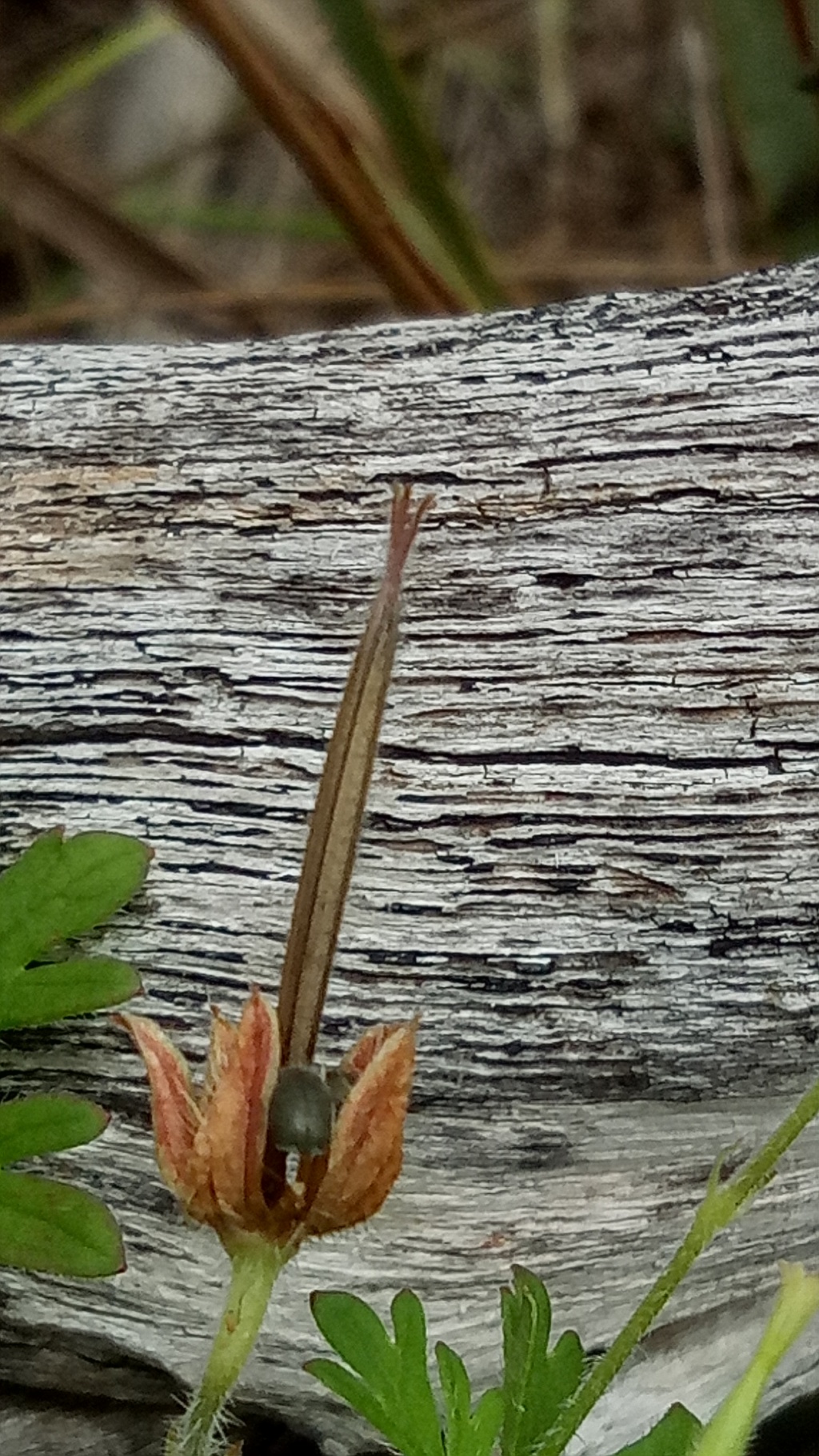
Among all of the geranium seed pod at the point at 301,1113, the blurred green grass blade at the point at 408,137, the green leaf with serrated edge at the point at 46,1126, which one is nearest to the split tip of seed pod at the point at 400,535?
the geranium seed pod at the point at 301,1113

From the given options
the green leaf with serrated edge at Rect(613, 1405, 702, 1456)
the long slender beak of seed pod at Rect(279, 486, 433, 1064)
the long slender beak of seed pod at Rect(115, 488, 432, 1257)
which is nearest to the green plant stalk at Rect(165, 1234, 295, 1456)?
the long slender beak of seed pod at Rect(115, 488, 432, 1257)

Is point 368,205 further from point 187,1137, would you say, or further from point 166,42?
point 166,42

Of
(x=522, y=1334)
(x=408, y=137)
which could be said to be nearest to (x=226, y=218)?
(x=408, y=137)

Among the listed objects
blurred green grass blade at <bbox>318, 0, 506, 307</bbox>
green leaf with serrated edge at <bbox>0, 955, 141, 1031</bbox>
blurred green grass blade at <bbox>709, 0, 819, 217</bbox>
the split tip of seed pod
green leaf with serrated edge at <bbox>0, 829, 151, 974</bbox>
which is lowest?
green leaf with serrated edge at <bbox>0, 955, 141, 1031</bbox>

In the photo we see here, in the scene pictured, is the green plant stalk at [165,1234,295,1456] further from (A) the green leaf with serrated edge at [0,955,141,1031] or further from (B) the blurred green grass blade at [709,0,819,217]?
(B) the blurred green grass blade at [709,0,819,217]

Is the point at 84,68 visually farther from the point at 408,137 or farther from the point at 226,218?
the point at 408,137

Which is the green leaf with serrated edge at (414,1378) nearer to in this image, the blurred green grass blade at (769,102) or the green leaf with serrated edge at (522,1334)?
the green leaf with serrated edge at (522,1334)
